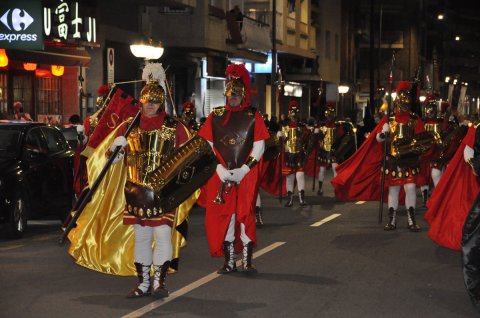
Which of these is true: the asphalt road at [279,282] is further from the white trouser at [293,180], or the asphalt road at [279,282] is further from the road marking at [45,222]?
the white trouser at [293,180]

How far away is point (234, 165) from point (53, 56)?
1521 centimetres

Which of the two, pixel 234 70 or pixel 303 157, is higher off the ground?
pixel 234 70

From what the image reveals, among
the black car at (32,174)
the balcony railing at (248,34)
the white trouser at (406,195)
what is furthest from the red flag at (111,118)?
the balcony railing at (248,34)

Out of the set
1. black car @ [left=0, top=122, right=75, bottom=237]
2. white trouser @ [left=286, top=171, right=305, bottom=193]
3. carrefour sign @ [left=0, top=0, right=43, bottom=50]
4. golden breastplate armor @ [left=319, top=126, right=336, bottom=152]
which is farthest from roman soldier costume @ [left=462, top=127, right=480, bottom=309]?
carrefour sign @ [left=0, top=0, right=43, bottom=50]

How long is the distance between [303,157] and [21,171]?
652 centimetres

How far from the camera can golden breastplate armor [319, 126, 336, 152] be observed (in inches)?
855

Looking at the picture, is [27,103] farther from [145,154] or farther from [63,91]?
[145,154]

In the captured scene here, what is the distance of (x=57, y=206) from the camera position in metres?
15.1

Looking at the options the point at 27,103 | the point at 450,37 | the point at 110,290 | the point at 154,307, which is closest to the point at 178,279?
the point at 110,290

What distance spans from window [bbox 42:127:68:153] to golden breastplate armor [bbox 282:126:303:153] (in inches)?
187

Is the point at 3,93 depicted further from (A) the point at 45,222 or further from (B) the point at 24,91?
(A) the point at 45,222

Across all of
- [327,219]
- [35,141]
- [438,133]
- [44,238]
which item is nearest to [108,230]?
[44,238]

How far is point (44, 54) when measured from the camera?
24.2 metres

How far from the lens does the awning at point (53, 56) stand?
2314cm
